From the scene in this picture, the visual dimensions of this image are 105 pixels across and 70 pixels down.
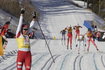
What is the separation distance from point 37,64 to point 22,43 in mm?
5760

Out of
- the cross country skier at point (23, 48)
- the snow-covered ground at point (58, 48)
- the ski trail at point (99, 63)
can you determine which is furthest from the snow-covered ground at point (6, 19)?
the cross country skier at point (23, 48)

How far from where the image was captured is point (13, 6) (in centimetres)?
5269

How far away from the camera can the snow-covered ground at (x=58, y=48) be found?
16483mm

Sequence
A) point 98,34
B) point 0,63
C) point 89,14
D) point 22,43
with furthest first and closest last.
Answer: point 89,14 → point 98,34 → point 0,63 → point 22,43

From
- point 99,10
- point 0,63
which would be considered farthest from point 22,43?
point 99,10

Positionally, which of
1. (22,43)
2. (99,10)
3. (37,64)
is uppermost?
(22,43)

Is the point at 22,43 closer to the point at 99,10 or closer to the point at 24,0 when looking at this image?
the point at 24,0

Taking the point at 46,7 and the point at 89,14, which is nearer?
the point at 89,14

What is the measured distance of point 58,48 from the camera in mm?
26969

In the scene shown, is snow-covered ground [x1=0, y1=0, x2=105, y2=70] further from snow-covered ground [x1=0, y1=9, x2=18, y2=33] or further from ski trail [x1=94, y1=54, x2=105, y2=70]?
snow-covered ground [x1=0, y1=9, x2=18, y2=33]

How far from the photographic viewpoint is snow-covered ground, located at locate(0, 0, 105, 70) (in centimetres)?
1648

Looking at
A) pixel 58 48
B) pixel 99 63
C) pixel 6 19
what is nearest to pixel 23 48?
pixel 99 63

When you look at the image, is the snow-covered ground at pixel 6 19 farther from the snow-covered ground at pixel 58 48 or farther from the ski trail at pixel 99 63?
the ski trail at pixel 99 63

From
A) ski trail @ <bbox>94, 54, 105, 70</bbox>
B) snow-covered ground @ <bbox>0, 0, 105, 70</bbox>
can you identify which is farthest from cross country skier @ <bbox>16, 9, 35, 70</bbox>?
ski trail @ <bbox>94, 54, 105, 70</bbox>
